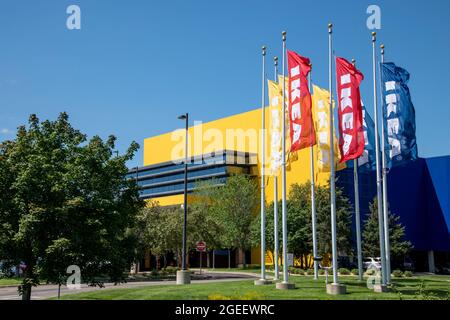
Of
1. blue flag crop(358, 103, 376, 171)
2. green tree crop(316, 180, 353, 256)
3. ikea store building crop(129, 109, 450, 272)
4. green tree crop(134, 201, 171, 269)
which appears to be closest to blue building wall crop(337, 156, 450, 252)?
ikea store building crop(129, 109, 450, 272)

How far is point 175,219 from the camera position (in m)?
52.2

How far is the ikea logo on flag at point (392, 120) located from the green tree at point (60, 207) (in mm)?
13002

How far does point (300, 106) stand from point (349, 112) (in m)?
2.34

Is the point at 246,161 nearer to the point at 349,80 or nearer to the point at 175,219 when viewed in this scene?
the point at 175,219

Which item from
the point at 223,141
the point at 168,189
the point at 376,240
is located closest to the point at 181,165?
the point at 168,189

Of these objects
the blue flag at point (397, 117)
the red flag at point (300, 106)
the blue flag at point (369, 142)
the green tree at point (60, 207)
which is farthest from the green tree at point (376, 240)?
the green tree at point (60, 207)

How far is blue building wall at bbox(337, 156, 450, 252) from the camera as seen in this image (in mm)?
67375

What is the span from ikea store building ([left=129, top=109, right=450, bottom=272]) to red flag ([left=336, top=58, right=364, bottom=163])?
3414cm

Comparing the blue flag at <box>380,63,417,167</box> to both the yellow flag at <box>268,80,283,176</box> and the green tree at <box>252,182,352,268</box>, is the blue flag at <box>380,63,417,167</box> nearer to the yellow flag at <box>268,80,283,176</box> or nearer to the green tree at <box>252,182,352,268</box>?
the yellow flag at <box>268,80,283,176</box>

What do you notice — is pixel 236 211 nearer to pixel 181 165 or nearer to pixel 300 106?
pixel 181 165

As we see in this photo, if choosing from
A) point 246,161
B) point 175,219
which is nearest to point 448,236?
point 246,161

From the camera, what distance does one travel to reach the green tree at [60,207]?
17.5m

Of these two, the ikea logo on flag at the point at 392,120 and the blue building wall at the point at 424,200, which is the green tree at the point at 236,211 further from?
Answer: the ikea logo on flag at the point at 392,120
